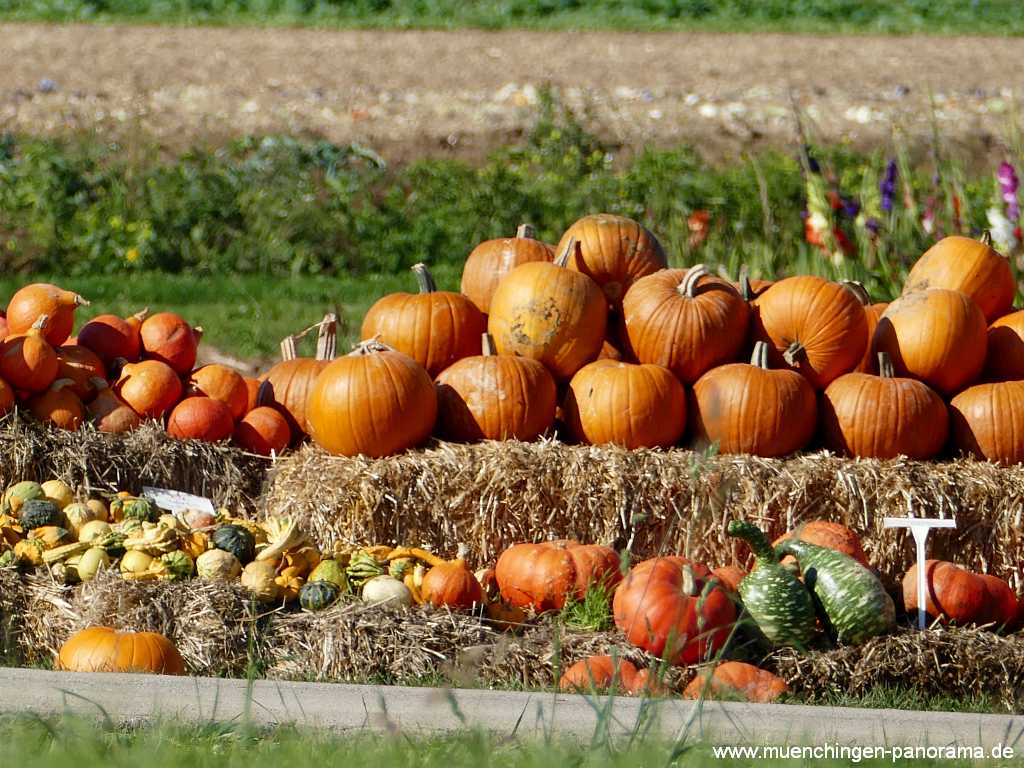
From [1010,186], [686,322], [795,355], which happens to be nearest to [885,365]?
[795,355]

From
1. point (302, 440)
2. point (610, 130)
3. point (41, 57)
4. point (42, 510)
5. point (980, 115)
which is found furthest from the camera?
point (41, 57)

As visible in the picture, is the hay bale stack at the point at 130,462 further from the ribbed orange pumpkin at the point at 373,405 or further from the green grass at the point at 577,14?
the green grass at the point at 577,14

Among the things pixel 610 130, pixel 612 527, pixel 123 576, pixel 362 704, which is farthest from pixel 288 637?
pixel 610 130

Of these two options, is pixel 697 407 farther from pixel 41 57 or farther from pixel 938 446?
pixel 41 57

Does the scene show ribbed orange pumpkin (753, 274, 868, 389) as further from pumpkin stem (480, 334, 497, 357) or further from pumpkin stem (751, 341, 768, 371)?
pumpkin stem (480, 334, 497, 357)

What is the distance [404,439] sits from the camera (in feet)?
16.8

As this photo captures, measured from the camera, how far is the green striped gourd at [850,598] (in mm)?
4215

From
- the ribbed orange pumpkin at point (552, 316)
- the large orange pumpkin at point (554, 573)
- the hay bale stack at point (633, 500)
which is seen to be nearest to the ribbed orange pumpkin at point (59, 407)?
the hay bale stack at point (633, 500)

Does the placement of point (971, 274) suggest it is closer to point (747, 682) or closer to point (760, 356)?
point (760, 356)

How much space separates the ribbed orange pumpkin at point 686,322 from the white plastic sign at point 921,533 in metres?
0.92

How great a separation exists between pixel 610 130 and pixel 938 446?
9.20 meters

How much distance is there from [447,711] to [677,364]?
234 cm

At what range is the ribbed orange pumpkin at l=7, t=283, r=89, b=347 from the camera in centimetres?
560

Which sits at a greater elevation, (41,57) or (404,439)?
(41,57)
